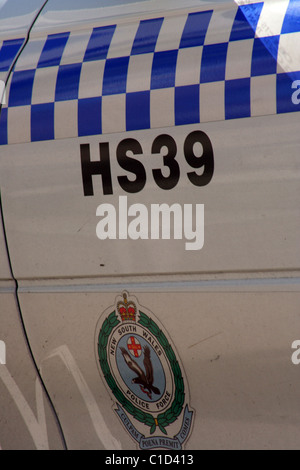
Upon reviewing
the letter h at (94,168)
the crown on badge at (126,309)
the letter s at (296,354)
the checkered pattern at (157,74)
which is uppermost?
the checkered pattern at (157,74)

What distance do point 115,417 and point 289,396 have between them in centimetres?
55

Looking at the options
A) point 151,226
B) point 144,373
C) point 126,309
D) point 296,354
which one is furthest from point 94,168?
point 296,354

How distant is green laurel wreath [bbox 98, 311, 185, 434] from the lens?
73.8 inches

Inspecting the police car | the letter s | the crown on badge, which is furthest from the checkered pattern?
the letter s

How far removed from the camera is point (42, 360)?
2.03 metres

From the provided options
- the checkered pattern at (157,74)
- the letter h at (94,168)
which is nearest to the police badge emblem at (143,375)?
the letter h at (94,168)

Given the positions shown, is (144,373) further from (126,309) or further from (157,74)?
(157,74)

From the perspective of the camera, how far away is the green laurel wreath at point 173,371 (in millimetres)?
1875

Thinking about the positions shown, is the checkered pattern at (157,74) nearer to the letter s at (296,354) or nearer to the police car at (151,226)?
the police car at (151,226)

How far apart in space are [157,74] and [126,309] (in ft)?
2.23

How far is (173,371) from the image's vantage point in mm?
1879

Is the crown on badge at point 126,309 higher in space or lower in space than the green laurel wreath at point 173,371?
higher

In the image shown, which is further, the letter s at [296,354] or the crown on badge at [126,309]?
the crown on badge at [126,309]
